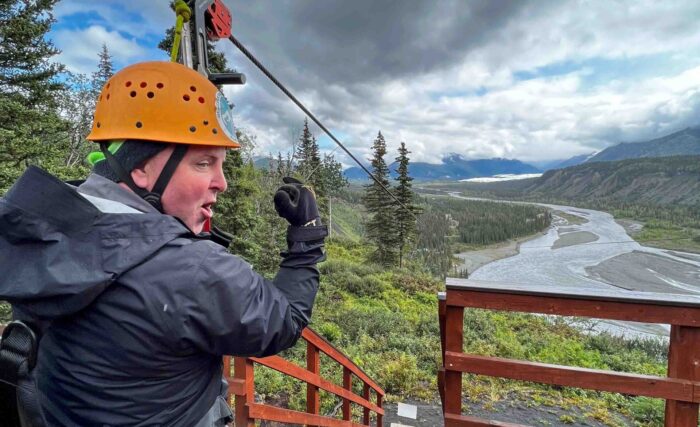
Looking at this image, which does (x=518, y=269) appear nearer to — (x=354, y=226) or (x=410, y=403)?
(x=354, y=226)

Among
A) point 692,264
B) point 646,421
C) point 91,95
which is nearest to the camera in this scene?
point 646,421

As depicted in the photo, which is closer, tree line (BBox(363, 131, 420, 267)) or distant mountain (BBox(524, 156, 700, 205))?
tree line (BBox(363, 131, 420, 267))

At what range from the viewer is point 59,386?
1058 mm

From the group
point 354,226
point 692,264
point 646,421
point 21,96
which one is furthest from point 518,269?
point 21,96

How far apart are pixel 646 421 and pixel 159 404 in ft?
Result: 27.1

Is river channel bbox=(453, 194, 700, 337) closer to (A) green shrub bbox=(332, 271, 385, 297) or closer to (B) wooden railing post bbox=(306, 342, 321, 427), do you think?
(A) green shrub bbox=(332, 271, 385, 297)

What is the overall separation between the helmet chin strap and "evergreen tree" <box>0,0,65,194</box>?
1041cm

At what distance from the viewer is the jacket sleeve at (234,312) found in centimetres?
100

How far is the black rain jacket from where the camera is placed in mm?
901

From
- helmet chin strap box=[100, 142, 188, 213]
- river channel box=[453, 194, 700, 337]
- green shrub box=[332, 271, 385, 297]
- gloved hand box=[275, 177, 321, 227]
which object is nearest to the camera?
helmet chin strap box=[100, 142, 188, 213]

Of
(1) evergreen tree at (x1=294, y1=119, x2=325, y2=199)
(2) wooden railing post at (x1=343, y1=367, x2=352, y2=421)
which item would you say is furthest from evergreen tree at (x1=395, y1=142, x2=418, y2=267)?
(2) wooden railing post at (x1=343, y1=367, x2=352, y2=421)

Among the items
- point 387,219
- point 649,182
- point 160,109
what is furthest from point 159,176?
point 649,182

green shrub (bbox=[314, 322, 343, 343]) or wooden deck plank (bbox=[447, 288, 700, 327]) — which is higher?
wooden deck plank (bbox=[447, 288, 700, 327])

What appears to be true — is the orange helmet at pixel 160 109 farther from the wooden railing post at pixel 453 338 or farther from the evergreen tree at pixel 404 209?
the evergreen tree at pixel 404 209
